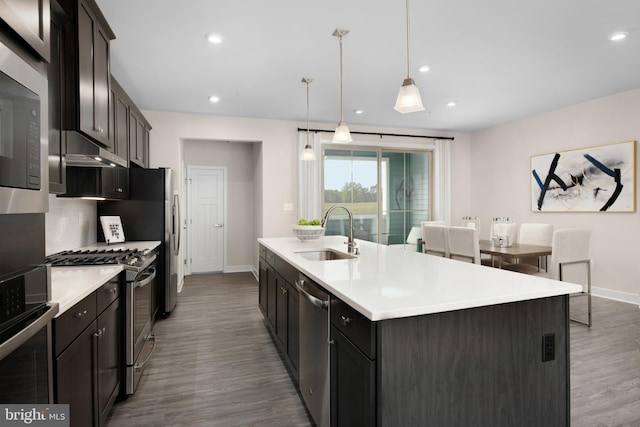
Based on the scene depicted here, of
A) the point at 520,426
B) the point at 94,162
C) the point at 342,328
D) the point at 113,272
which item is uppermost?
the point at 94,162

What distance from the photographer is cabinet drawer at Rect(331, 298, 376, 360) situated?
1261mm

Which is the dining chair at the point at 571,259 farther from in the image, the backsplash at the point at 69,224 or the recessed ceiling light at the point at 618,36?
the backsplash at the point at 69,224

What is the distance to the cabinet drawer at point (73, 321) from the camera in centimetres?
134

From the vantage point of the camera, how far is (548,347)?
151 centimetres

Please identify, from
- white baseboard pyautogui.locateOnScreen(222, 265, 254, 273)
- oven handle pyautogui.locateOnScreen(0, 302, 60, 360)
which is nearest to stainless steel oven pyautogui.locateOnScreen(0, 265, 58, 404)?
oven handle pyautogui.locateOnScreen(0, 302, 60, 360)

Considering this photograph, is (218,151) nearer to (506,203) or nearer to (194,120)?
(194,120)

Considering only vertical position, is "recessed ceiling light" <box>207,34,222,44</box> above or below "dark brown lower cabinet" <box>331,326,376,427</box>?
above

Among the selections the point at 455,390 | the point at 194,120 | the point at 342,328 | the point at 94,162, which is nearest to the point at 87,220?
the point at 94,162

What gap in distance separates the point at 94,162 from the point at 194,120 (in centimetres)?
317

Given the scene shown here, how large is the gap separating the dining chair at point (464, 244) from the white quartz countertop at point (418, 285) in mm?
1746

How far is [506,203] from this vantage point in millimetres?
6062

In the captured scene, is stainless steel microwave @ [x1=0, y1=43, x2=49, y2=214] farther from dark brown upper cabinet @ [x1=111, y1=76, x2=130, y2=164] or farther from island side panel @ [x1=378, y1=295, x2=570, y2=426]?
dark brown upper cabinet @ [x1=111, y1=76, x2=130, y2=164]

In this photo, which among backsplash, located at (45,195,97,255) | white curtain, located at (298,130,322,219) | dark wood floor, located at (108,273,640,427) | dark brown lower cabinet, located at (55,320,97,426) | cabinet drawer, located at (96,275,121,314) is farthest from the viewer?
white curtain, located at (298,130,322,219)

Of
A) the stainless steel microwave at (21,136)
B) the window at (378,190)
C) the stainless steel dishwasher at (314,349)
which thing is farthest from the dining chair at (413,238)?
the stainless steel microwave at (21,136)
